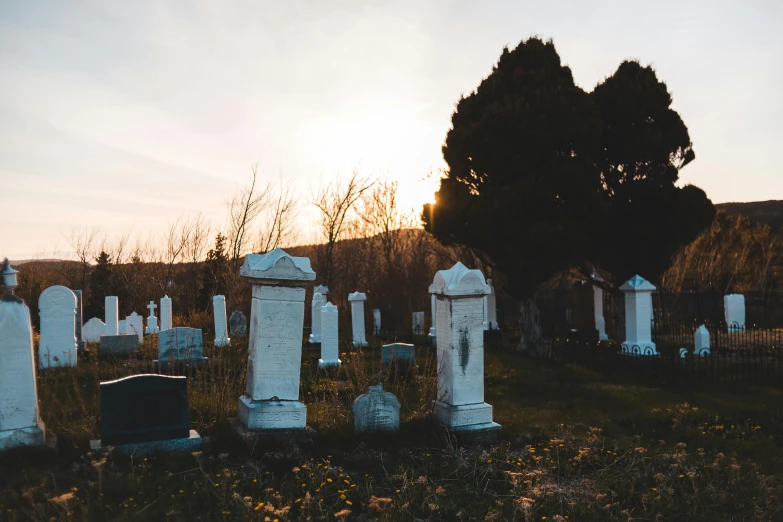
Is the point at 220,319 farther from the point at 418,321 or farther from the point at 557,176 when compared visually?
the point at 557,176

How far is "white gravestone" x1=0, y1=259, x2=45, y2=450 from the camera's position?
517 centimetres

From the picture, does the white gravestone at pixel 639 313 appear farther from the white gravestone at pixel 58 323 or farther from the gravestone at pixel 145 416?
the white gravestone at pixel 58 323

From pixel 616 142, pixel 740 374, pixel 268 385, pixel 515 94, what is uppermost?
pixel 515 94

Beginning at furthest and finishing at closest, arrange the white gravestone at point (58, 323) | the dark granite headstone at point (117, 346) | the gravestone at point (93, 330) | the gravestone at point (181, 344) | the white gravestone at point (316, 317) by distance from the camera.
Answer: the gravestone at point (93, 330), the white gravestone at point (316, 317), the dark granite headstone at point (117, 346), the white gravestone at point (58, 323), the gravestone at point (181, 344)

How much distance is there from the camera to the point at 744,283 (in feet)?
82.3

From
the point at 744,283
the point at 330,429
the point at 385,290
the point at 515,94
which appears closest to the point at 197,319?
the point at 385,290

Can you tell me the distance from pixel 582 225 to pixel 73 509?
11.8m

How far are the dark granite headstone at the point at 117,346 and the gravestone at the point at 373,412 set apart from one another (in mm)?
7468

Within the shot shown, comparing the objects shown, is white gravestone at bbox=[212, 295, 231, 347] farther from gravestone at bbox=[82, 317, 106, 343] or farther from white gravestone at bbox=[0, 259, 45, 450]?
white gravestone at bbox=[0, 259, 45, 450]

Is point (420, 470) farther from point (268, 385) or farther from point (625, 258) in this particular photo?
point (625, 258)

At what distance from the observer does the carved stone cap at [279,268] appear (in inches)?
233

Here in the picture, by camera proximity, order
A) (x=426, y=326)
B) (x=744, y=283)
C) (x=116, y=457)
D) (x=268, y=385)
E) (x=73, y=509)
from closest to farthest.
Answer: (x=73, y=509)
(x=116, y=457)
(x=268, y=385)
(x=426, y=326)
(x=744, y=283)

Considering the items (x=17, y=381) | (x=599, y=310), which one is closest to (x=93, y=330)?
(x=17, y=381)

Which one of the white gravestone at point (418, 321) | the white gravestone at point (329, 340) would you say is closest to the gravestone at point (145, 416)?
the white gravestone at point (329, 340)
